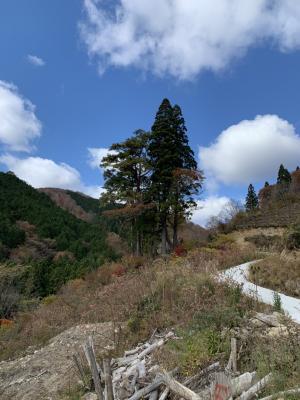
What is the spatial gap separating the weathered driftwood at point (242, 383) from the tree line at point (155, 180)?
796 inches

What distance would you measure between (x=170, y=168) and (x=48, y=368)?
1902 cm

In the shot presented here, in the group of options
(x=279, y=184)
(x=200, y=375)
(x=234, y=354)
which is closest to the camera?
(x=200, y=375)

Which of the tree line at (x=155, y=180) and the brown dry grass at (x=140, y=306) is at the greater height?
the tree line at (x=155, y=180)

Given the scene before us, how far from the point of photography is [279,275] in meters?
11.4

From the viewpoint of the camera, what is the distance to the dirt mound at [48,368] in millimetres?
6809

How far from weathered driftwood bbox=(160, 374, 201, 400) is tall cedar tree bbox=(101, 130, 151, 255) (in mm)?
21089

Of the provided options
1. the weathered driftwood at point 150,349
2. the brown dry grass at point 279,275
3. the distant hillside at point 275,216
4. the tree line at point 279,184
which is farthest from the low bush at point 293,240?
the tree line at point 279,184

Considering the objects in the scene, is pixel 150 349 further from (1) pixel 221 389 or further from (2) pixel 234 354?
(1) pixel 221 389

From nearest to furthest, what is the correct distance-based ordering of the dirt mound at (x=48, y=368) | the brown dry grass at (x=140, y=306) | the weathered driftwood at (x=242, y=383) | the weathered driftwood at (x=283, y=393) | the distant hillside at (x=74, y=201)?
the weathered driftwood at (x=283, y=393) → the weathered driftwood at (x=242, y=383) → the dirt mound at (x=48, y=368) → the brown dry grass at (x=140, y=306) → the distant hillside at (x=74, y=201)

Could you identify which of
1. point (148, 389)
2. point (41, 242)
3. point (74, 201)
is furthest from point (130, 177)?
point (74, 201)

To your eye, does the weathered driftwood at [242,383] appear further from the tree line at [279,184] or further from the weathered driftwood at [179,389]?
the tree line at [279,184]

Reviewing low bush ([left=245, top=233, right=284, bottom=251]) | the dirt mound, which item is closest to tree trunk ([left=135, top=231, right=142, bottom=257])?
low bush ([left=245, top=233, right=284, bottom=251])

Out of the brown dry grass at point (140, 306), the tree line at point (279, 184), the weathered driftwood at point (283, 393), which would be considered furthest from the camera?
the tree line at point (279, 184)

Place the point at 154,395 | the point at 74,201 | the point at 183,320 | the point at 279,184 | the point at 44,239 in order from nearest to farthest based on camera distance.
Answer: the point at 154,395 → the point at 183,320 → the point at 279,184 → the point at 44,239 → the point at 74,201
